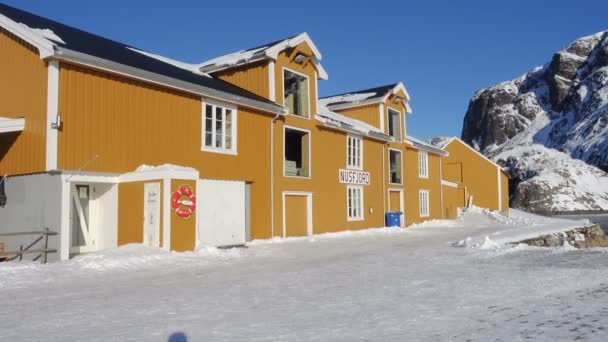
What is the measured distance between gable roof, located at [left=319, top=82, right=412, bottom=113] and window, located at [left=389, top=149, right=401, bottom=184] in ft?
9.44

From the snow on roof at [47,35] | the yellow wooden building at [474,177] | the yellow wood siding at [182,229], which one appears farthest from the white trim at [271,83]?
the yellow wooden building at [474,177]

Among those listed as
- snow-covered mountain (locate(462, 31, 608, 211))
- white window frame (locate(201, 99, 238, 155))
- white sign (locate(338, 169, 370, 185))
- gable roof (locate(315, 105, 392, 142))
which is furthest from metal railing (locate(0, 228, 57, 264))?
snow-covered mountain (locate(462, 31, 608, 211))

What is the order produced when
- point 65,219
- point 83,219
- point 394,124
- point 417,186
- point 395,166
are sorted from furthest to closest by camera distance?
point 417,186 → point 394,124 → point 395,166 → point 83,219 → point 65,219

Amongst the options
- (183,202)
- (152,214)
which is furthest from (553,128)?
(152,214)

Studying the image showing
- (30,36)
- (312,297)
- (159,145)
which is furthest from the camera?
(159,145)

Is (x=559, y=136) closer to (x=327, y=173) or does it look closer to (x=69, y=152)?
(x=327, y=173)

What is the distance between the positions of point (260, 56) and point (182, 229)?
29.3 feet

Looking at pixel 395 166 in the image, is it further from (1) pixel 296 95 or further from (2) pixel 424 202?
(1) pixel 296 95

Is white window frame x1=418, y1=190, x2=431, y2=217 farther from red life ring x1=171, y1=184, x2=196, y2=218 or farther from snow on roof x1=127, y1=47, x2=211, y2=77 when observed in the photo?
red life ring x1=171, y1=184, x2=196, y2=218

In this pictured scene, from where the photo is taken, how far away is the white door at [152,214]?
44.9 feet

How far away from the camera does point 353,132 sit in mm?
24625

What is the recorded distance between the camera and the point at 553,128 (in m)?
144

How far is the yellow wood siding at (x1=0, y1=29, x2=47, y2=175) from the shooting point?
517 inches

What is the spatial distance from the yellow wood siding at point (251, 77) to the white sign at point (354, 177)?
218 inches
